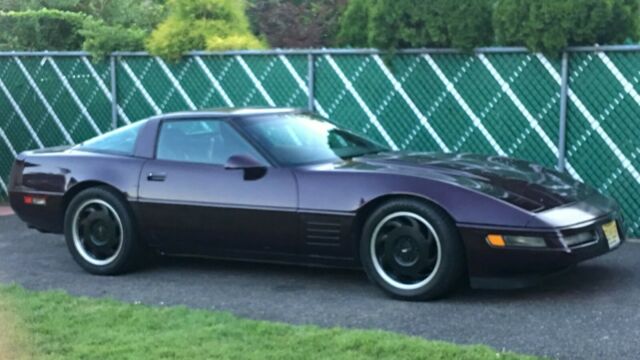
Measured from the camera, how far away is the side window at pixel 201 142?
697 cm

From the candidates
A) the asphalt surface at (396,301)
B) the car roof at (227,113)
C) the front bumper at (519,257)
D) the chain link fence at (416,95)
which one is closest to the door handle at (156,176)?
the car roof at (227,113)

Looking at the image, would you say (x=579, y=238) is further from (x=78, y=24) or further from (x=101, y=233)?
(x=78, y=24)

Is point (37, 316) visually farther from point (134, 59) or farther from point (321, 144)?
point (134, 59)

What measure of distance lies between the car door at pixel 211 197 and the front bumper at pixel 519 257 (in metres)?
1.31

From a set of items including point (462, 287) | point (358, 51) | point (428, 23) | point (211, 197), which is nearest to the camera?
point (462, 287)

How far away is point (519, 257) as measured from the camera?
5844mm

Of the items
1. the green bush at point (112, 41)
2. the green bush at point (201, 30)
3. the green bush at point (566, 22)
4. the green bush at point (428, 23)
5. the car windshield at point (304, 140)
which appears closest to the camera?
the car windshield at point (304, 140)

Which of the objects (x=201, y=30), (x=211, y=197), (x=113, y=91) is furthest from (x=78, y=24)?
(x=211, y=197)

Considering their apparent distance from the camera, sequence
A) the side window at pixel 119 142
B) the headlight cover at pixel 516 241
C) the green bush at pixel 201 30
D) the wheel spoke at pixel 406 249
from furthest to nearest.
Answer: the green bush at pixel 201 30
the side window at pixel 119 142
the wheel spoke at pixel 406 249
the headlight cover at pixel 516 241

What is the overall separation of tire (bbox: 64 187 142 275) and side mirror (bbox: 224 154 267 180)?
1.06m

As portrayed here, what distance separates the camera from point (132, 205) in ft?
23.6

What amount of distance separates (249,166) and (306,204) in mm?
532

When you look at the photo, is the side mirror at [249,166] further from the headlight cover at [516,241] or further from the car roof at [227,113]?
the headlight cover at [516,241]

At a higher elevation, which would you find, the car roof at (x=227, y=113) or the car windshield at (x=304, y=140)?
the car roof at (x=227, y=113)
